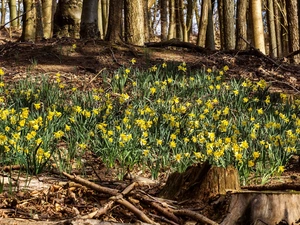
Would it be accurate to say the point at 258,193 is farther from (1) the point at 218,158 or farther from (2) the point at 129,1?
(2) the point at 129,1

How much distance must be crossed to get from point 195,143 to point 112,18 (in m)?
5.07

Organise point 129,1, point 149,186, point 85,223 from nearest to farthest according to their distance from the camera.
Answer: point 85,223 → point 149,186 → point 129,1

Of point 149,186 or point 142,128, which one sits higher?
point 142,128

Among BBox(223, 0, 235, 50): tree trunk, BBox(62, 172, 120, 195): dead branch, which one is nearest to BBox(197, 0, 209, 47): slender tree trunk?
BBox(223, 0, 235, 50): tree trunk

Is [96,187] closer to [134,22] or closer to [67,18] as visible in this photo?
[134,22]

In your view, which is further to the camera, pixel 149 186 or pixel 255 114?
pixel 255 114

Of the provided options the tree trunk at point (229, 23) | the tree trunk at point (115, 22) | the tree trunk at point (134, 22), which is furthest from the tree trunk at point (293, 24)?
the tree trunk at point (115, 22)

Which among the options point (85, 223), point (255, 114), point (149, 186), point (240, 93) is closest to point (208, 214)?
point (85, 223)

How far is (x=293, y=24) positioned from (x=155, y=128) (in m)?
7.41

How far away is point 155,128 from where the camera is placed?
478 cm

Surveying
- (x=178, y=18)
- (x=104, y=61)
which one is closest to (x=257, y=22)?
(x=104, y=61)

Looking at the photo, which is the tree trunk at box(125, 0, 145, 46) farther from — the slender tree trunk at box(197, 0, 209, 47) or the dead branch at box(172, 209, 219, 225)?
the dead branch at box(172, 209, 219, 225)

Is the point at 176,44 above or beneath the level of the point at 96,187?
above

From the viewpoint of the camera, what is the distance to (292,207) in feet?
7.25
